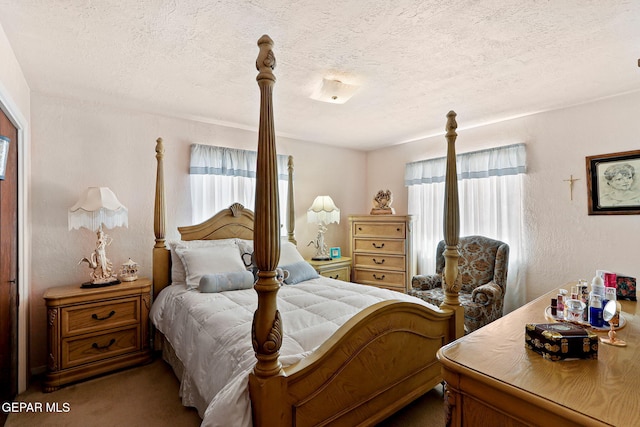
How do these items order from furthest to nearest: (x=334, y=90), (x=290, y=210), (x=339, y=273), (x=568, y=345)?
(x=339, y=273) < (x=290, y=210) < (x=334, y=90) < (x=568, y=345)

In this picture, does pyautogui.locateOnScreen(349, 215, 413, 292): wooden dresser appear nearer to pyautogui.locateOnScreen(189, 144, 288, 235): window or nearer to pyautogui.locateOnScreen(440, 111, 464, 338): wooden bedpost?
pyautogui.locateOnScreen(189, 144, 288, 235): window

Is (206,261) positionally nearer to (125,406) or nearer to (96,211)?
(96,211)

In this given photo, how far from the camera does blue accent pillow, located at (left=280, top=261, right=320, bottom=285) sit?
2.78 metres

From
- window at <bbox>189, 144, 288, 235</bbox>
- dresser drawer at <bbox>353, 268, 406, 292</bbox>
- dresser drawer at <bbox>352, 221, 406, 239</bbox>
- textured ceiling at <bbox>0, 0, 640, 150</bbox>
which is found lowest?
dresser drawer at <bbox>353, 268, 406, 292</bbox>

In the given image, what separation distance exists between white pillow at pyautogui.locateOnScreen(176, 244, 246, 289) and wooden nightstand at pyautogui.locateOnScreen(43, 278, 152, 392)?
0.39 meters

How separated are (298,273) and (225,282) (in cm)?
67

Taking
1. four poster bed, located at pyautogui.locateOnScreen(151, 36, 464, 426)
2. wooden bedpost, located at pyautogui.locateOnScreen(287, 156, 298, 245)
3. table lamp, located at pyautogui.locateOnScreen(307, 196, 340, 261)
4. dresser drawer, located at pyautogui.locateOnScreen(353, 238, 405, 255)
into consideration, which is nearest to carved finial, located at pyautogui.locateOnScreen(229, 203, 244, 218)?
wooden bedpost, located at pyautogui.locateOnScreen(287, 156, 298, 245)

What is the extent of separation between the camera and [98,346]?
7.95 ft

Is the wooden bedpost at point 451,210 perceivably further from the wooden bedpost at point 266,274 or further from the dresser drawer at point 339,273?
the dresser drawer at point 339,273

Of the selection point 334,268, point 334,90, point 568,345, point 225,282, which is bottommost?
point 334,268

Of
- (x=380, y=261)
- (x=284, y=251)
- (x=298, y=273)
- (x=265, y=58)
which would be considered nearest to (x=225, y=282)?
(x=298, y=273)

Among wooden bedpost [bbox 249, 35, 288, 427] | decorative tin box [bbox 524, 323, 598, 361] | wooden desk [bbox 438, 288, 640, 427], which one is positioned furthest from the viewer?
wooden bedpost [bbox 249, 35, 288, 427]

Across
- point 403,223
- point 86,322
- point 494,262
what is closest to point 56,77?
point 86,322

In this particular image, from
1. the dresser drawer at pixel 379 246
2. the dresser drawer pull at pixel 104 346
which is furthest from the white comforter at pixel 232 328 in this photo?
the dresser drawer at pixel 379 246
